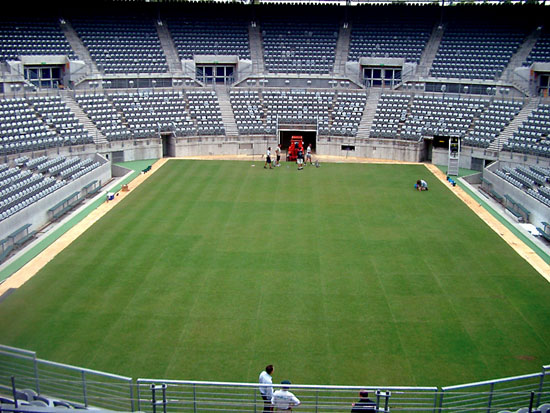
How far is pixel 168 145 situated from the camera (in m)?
50.4

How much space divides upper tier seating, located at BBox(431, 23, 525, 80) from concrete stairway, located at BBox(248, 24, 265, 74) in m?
16.6

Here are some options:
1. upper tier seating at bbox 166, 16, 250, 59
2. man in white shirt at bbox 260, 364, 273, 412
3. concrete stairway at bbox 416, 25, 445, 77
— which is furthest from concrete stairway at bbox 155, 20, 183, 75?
man in white shirt at bbox 260, 364, 273, 412

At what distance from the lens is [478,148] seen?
150ft

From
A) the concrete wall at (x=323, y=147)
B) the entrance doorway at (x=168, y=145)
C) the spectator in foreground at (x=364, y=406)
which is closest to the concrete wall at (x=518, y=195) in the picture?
the concrete wall at (x=323, y=147)

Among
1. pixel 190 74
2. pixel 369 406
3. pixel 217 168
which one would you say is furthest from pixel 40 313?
pixel 190 74

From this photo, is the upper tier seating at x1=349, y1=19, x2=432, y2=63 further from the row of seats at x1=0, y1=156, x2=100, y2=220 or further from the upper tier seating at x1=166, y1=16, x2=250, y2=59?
the row of seats at x1=0, y1=156, x2=100, y2=220

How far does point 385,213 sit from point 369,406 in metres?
20.9

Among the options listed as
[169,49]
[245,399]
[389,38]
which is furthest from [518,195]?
[169,49]

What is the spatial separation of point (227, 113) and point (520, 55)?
27.1m

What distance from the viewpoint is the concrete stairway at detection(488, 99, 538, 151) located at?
4489cm

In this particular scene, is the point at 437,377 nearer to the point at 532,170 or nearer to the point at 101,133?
the point at 532,170

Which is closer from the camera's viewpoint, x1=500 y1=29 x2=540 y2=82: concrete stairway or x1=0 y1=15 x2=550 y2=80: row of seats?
x1=500 y1=29 x2=540 y2=82: concrete stairway

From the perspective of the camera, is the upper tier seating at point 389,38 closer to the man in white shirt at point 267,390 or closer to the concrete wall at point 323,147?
the concrete wall at point 323,147

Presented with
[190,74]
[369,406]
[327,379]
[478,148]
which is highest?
[190,74]
